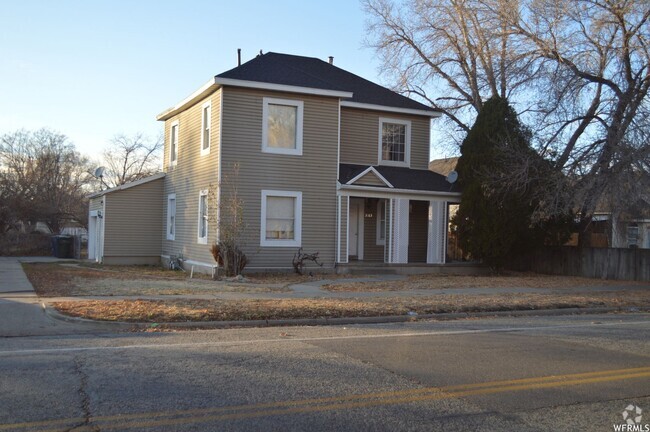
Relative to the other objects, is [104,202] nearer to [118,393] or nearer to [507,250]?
[507,250]

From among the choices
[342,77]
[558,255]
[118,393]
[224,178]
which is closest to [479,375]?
[118,393]

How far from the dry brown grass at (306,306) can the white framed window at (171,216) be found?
40.6 feet

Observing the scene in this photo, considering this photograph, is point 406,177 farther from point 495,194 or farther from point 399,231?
point 495,194

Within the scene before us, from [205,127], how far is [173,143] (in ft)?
15.8

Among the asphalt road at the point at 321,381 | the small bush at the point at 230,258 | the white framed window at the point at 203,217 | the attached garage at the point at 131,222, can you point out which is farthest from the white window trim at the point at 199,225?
the asphalt road at the point at 321,381

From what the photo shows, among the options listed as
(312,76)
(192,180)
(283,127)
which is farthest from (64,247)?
(312,76)

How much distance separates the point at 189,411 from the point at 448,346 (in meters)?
4.54

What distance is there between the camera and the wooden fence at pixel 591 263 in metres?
20.7

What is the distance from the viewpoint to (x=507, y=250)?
851 inches

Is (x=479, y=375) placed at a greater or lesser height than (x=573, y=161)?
lesser

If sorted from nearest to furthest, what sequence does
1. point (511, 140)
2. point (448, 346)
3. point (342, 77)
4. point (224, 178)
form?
point (448, 346)
point (224, 178)
point (511, 140)
point (342, 77)

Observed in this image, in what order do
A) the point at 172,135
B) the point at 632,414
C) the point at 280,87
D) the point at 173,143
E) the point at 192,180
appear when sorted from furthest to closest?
the point at 172,135 < the point at 173,143 < the point at 192,180 < the point at 280,87 < the point at 632,414

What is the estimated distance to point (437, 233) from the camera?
901 inches

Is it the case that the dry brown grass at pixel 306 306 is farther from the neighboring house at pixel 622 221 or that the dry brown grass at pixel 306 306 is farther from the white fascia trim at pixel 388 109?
the white fascia trim at pixel 388 109
